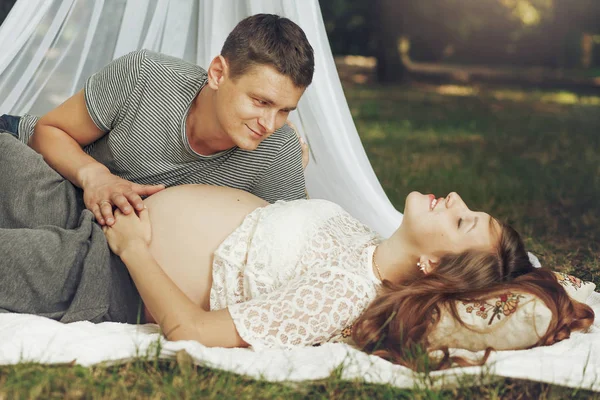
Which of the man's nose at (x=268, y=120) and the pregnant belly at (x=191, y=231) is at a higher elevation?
the man's nose at (x=268, y=120)

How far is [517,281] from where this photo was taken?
229 cm

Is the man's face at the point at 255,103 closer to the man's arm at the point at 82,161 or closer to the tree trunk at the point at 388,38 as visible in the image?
the man's arm at the point at 82,161

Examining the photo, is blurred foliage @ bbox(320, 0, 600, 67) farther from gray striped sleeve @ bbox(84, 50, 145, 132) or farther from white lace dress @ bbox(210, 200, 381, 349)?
white lace dress @ bbox(210, 200, 381, 349)

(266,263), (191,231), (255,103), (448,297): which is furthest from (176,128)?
(448,297)

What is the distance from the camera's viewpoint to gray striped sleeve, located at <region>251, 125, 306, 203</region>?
9.48 ft

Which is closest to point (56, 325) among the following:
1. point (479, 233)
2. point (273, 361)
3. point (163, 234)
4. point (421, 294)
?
point (163, 234)

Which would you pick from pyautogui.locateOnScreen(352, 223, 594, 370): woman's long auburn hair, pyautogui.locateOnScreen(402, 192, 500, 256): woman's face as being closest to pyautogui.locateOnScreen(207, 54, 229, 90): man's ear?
pyautogui.locateOnScreen(402, 192, 500, 256): woman's face

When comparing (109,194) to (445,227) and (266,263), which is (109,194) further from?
(445,227)

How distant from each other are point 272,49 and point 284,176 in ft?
1.89

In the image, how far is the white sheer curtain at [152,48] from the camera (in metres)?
3.32

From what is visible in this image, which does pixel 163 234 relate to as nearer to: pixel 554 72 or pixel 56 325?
pixel 56 325

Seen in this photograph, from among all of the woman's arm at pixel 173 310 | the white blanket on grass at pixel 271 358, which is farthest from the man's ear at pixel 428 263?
the woman's arm at pixel 173 310

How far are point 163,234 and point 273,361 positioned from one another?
569 mm

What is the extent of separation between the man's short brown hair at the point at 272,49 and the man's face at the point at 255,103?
2 cm
